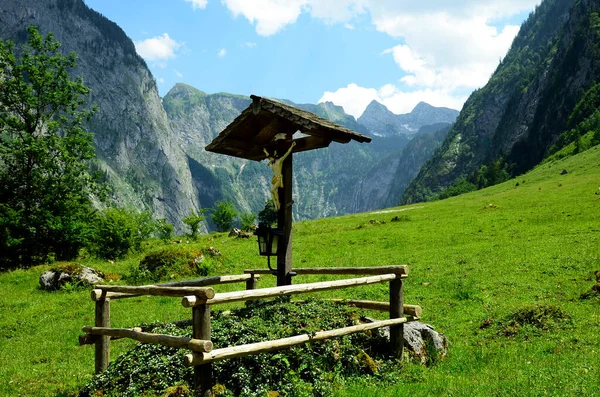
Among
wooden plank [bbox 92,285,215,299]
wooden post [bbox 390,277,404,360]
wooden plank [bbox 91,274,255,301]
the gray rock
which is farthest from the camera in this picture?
the gray rock

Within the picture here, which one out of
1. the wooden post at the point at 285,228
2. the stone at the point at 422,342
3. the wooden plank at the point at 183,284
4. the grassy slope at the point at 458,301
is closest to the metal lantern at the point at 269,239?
the wooden post at the point at 285,228

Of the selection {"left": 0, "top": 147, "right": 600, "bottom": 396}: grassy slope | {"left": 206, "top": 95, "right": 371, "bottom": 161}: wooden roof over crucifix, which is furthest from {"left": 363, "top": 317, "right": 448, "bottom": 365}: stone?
{"left": 206, "top": 95, "right": 371, "bottom": 161}: wooden roof over crucifix

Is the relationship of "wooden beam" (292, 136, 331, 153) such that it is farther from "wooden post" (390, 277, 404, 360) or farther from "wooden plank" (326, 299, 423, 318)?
"wooden plank" (326, 299, 423, 318)

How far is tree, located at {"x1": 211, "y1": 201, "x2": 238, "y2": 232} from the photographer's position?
62.1m

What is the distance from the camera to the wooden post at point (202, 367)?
735cm

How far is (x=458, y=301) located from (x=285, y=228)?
395 inches

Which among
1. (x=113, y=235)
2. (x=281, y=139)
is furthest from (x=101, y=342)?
(x=113, y=235)

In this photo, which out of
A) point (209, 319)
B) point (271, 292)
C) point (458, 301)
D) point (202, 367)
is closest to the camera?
point (202, 367)

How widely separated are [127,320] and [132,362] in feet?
29.0

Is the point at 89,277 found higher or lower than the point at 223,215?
lower

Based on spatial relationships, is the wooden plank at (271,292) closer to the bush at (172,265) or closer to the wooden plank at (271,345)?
the wooden plank at (271,345)

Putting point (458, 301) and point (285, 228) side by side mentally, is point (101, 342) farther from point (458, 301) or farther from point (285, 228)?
point (458, 301)

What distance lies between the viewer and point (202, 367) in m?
7.36

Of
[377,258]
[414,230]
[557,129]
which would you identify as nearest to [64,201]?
[377,258]
